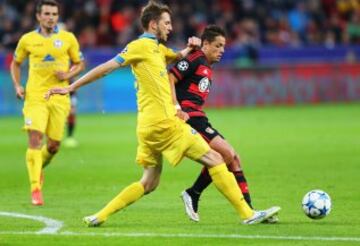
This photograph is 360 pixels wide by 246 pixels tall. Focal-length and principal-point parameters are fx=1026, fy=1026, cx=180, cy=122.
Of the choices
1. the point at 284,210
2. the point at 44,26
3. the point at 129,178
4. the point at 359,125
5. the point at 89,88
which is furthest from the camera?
the point at 89,88

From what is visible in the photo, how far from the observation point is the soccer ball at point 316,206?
10.4 metres

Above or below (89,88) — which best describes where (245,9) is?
above

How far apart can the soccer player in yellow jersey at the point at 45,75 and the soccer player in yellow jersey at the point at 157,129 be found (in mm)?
2840

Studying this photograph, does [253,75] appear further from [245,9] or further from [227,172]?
[227,172]

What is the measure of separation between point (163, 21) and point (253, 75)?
20013 millimetres

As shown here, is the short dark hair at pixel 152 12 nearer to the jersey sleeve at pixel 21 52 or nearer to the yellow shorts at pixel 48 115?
the yellow shorts at pixel 48 115

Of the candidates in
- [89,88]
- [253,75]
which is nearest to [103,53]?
[89,88]

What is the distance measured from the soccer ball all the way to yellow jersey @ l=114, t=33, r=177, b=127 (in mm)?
1669

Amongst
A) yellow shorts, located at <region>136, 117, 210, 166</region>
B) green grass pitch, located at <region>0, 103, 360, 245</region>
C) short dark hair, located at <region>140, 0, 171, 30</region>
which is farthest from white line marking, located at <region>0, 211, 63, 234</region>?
short dark hair, located at <region>140, 0, 171, 30</region>

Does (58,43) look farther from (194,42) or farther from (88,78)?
(88,78)

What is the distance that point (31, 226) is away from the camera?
34.3 ft

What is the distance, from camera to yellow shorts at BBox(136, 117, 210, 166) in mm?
10109

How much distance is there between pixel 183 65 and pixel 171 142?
1090 mm

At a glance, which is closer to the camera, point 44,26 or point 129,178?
point 44,26
